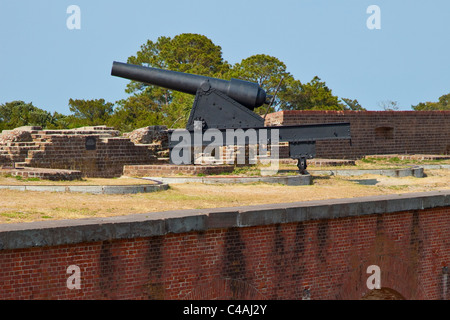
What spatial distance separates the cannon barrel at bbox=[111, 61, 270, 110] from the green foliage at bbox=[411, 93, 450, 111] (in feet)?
182

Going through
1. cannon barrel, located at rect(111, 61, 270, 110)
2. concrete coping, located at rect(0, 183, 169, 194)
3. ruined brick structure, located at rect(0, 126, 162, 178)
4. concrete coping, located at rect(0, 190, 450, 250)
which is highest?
cannon barrel, located at rect(111, 61, 270, 110)

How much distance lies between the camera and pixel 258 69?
5009 centimetres

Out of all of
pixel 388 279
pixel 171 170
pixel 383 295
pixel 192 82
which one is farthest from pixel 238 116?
pixel 388 279

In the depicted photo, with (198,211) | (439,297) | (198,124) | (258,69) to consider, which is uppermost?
(258,69)

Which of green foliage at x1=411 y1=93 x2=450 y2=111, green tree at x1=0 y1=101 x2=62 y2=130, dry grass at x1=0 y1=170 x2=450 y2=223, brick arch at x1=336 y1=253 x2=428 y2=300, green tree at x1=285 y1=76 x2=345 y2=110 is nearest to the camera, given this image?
dry grass at x1=0 y1=170 x2=450 y2=223

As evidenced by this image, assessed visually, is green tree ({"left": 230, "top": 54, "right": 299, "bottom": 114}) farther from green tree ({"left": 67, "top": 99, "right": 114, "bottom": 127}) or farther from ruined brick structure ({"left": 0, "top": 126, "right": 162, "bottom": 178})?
ruined brick structure ({"left": 0, "top": 126, "right": 162, "bottom": 178})

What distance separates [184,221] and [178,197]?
9.44ft

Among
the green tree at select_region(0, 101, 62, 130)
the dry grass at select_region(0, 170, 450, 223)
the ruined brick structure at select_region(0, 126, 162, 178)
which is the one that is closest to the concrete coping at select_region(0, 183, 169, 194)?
the dry grass at select_region(0, 170, 450, 223)

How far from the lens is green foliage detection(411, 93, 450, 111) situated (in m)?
66.2

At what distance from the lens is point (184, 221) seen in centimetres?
695

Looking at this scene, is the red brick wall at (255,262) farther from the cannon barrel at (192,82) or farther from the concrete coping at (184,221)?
the cannon barrel at (192,82)

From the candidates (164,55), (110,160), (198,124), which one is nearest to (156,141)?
(110,160)
